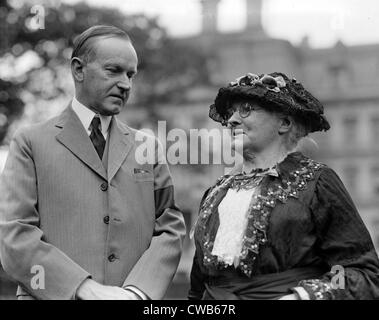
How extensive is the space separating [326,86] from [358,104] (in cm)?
213

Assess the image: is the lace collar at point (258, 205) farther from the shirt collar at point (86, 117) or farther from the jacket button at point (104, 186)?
the shirt collar at point (86, 117)

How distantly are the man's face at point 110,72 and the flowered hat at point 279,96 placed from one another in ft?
1.30

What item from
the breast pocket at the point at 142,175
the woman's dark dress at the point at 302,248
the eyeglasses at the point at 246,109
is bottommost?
the woman's dark dress at the point at 302,248

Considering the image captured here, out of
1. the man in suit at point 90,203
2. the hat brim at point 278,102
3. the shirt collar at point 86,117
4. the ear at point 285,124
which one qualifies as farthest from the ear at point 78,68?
the ear at point 285,124

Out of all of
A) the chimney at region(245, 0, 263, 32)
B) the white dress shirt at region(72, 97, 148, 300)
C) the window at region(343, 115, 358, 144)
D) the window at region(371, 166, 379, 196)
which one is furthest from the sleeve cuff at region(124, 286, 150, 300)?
the window at region(343, 115, 358, 144)

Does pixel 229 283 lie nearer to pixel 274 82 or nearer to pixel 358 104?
pixel 274 82

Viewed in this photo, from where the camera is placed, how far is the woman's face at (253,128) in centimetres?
275

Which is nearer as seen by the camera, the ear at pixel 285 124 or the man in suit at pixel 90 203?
the man in suit at pixel 90 203

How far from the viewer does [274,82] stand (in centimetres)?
278

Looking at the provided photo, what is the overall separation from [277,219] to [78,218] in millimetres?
782

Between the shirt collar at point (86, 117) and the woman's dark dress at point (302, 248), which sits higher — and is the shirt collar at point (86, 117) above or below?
above
